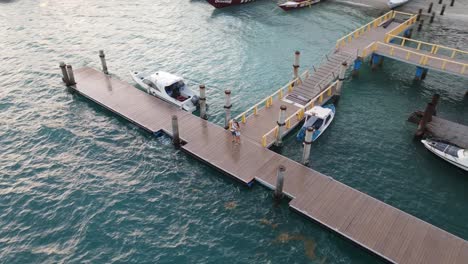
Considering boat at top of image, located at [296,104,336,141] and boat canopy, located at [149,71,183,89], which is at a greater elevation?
boat canopy, located at [149,71,183,89]

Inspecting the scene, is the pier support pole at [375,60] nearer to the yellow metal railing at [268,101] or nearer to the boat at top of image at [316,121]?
the yellow metal railing at [268,101]

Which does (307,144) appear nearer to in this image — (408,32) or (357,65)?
(357,65)

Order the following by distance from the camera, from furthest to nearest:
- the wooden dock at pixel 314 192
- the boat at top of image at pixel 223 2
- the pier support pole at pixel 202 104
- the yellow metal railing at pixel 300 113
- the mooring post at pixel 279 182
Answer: the boat at top of image at pixel 223 2, the pier support pole at pixel 202 104, the yellow metal railing at pixel 300 113, the mooring post at pixel 279 182, the wooden dock at pixel 314 192

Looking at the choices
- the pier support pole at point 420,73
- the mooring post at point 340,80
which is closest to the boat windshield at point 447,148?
the mooring post at point 340,80

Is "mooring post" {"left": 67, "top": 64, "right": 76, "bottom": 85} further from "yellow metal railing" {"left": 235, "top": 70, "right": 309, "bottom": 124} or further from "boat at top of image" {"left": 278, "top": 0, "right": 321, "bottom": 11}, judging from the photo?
"boat at top of image" {"left": 278, "top": 0, "right": 321, "bottom": 11}

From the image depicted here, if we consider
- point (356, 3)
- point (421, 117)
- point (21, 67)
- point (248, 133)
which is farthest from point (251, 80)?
point (356, 3)

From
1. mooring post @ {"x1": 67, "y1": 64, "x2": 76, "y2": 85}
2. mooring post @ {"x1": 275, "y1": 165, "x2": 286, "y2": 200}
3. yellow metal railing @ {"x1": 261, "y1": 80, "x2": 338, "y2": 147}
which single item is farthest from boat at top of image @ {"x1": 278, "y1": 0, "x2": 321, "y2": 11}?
mooring post @ {"x1": 275, "y1": 165, "x2": 286, "y2": 200}

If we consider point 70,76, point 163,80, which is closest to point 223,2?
point 163,80
